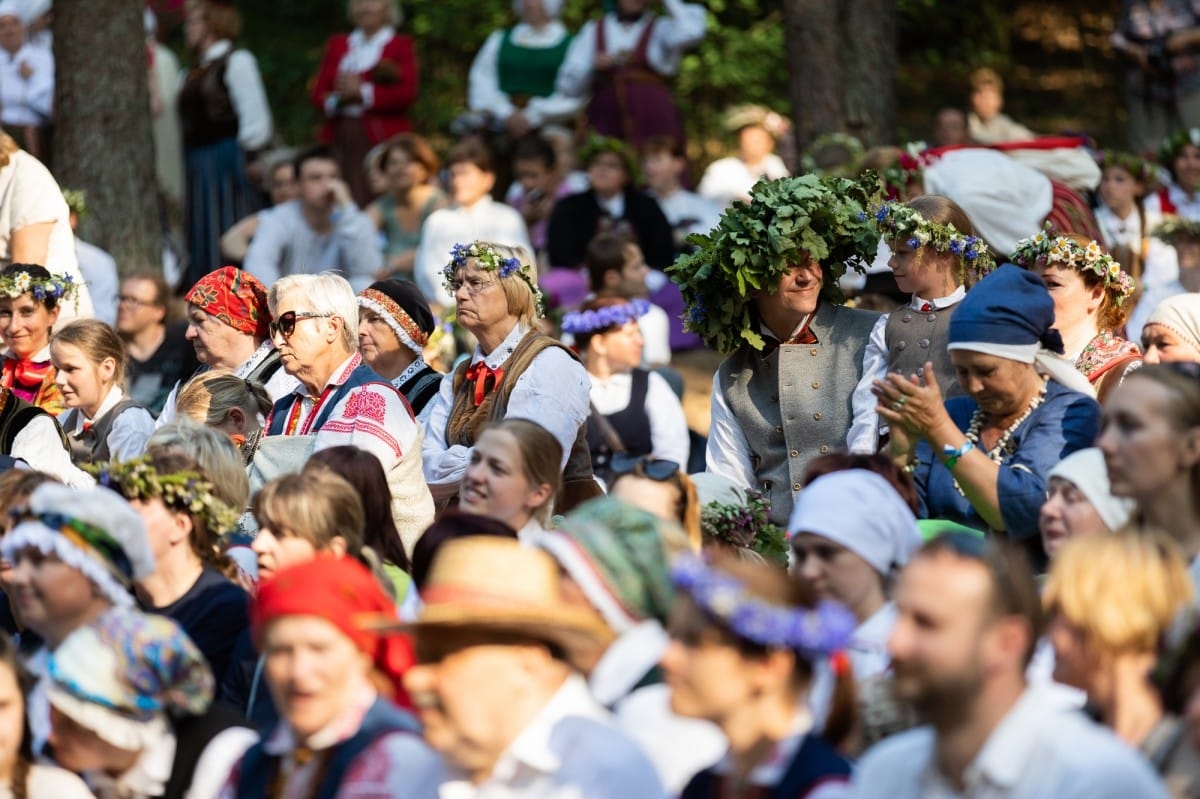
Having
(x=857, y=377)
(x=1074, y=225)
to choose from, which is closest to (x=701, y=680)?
(x=857, y=377)

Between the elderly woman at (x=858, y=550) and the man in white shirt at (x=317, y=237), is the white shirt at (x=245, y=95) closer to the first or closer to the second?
the man in white shirt at (x=317, y=237)

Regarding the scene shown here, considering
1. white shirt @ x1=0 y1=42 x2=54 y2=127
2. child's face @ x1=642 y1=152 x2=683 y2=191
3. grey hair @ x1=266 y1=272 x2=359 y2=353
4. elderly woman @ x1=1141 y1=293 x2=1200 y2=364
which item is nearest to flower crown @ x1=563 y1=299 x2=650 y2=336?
grey hair @ x1=266 y1=272 x2=359 y2=353

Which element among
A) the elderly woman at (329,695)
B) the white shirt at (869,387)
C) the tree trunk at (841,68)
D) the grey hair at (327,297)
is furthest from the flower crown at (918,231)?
the tree trunk at (841,68)

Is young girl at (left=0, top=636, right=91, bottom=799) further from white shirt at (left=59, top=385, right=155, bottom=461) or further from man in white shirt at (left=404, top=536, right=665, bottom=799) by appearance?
white shirt at (left=59, top=385, right=155, bottom=461)

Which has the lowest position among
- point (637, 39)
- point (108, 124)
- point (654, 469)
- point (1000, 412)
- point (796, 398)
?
point (637, 39)

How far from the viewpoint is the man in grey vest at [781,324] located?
22.7 feet

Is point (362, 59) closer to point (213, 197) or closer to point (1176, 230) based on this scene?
point (213, 197)

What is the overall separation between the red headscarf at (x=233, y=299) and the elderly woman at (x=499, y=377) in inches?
Result: 39.5

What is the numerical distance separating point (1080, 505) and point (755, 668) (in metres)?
1.55

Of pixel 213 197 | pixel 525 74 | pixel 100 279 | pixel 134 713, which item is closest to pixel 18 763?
pixel 134 713

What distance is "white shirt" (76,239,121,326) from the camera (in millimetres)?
10656

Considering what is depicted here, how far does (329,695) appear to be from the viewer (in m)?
4.11

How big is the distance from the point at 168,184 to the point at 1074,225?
7.93 metres

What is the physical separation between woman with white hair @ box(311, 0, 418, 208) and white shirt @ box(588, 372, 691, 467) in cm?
545
